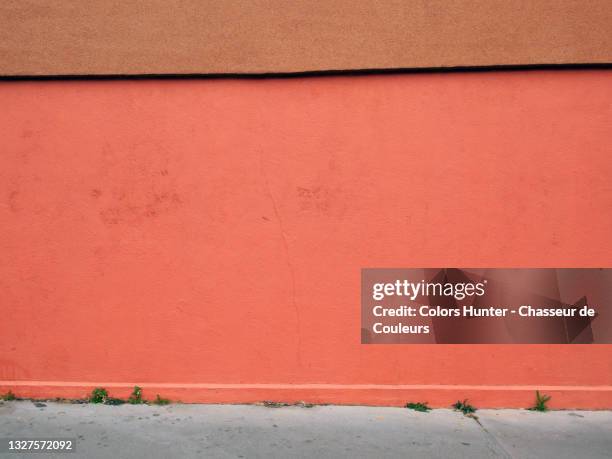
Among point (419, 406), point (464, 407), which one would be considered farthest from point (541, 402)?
point (419, 406)

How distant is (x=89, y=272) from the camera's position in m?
4.09

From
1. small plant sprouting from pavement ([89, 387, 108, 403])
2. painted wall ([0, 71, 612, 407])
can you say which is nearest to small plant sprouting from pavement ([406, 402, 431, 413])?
painted wall ([0, 71, 612, 407])

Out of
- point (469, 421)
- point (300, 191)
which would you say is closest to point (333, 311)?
point (300, 191)

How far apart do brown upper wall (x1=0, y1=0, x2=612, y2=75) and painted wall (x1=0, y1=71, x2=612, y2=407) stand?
16 cm

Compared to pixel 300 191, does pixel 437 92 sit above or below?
above

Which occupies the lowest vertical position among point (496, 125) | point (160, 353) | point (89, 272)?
point (160, 353)

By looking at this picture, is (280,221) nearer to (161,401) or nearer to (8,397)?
(161,401)

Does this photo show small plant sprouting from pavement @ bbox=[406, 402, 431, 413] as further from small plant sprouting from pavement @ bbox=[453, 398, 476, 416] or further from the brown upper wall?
the brown upper wall

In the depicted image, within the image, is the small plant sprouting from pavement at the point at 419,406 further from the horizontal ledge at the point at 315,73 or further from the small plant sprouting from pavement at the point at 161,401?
the horizontal ledge at the point at 315,73

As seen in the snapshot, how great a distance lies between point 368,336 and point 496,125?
7.02 feet

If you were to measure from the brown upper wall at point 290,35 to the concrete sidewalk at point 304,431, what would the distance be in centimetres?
292

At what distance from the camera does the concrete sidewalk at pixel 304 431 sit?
3271mm

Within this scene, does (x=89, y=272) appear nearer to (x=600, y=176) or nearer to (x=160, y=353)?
(x=160, y=353)

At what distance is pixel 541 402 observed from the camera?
394 centimetres
